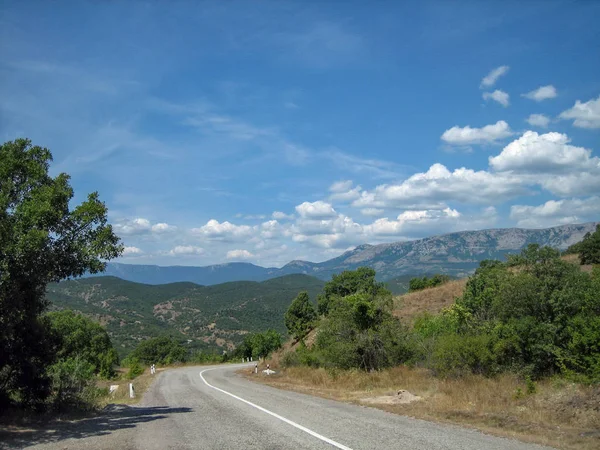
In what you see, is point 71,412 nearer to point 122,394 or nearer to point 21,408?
point 21,408

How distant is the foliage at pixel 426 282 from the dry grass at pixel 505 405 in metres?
44.1

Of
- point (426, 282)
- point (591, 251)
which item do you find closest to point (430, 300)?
point (591, 251)

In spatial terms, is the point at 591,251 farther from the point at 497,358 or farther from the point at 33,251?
the point at 33,251

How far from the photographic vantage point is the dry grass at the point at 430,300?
1729 inches

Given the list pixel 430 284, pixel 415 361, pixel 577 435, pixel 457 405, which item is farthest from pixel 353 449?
pixel 430 284

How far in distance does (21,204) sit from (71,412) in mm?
6843

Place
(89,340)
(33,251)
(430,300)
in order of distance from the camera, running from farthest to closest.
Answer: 1. (89,340)
2. (430,300)
3. (33,251)

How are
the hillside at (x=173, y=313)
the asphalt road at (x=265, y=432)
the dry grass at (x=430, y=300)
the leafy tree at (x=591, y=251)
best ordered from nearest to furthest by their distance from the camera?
1. the asphalt road at (x=265, y=432)
2. the dry grass at (x=430, y=300)
3. the leafy tree at (x=591, y=251)
4. the hillside at (x=173, y=313)

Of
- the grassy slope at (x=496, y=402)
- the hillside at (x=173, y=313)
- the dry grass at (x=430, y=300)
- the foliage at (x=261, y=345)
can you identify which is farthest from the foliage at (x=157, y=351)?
the grassy slope at (x=496, y=402)

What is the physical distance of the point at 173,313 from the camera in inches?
7092

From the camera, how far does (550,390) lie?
1225 cm

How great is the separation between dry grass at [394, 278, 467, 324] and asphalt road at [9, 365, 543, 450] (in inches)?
1227

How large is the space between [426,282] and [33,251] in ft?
192

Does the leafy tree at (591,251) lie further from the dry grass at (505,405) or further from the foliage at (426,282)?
the dry grass at (505,405)
